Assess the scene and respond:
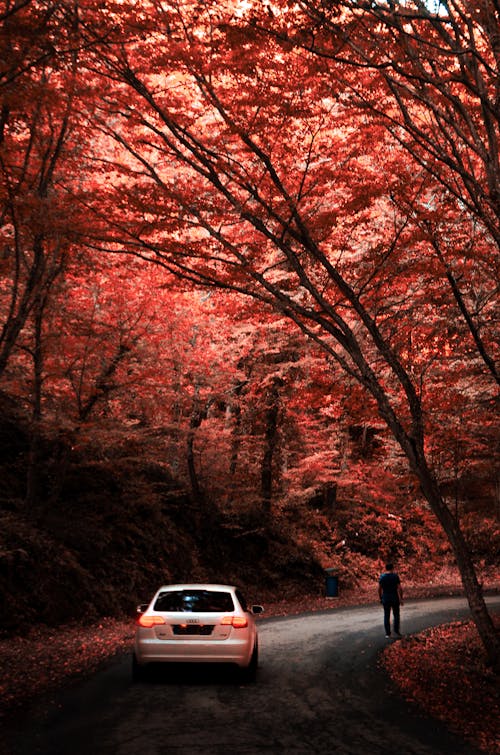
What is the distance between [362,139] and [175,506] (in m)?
14.9

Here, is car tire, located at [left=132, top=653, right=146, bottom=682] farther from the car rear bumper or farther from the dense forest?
the dense forest

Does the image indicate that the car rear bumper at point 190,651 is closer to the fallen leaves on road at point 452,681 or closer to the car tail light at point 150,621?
the car tail light at point 150,621

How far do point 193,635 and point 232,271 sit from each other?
18.8ft

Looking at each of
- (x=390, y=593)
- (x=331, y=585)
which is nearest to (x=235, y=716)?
(x=390, y=593)

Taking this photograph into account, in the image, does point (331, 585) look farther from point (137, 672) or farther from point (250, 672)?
point (137, 672)

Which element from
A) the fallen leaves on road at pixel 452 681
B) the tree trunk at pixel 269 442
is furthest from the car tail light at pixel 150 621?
the tree trunk at pixel 269 442

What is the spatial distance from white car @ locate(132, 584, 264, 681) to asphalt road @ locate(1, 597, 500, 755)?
0.28 m

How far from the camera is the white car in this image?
8.31 meters

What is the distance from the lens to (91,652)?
433 inches

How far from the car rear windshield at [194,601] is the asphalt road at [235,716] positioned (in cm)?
78

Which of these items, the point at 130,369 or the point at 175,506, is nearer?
the point at 130,369

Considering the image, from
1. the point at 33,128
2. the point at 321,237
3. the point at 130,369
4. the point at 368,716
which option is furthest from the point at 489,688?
the point at 130,369

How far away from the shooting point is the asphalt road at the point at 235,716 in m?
5.55

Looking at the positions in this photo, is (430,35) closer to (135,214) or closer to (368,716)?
(135,214)
